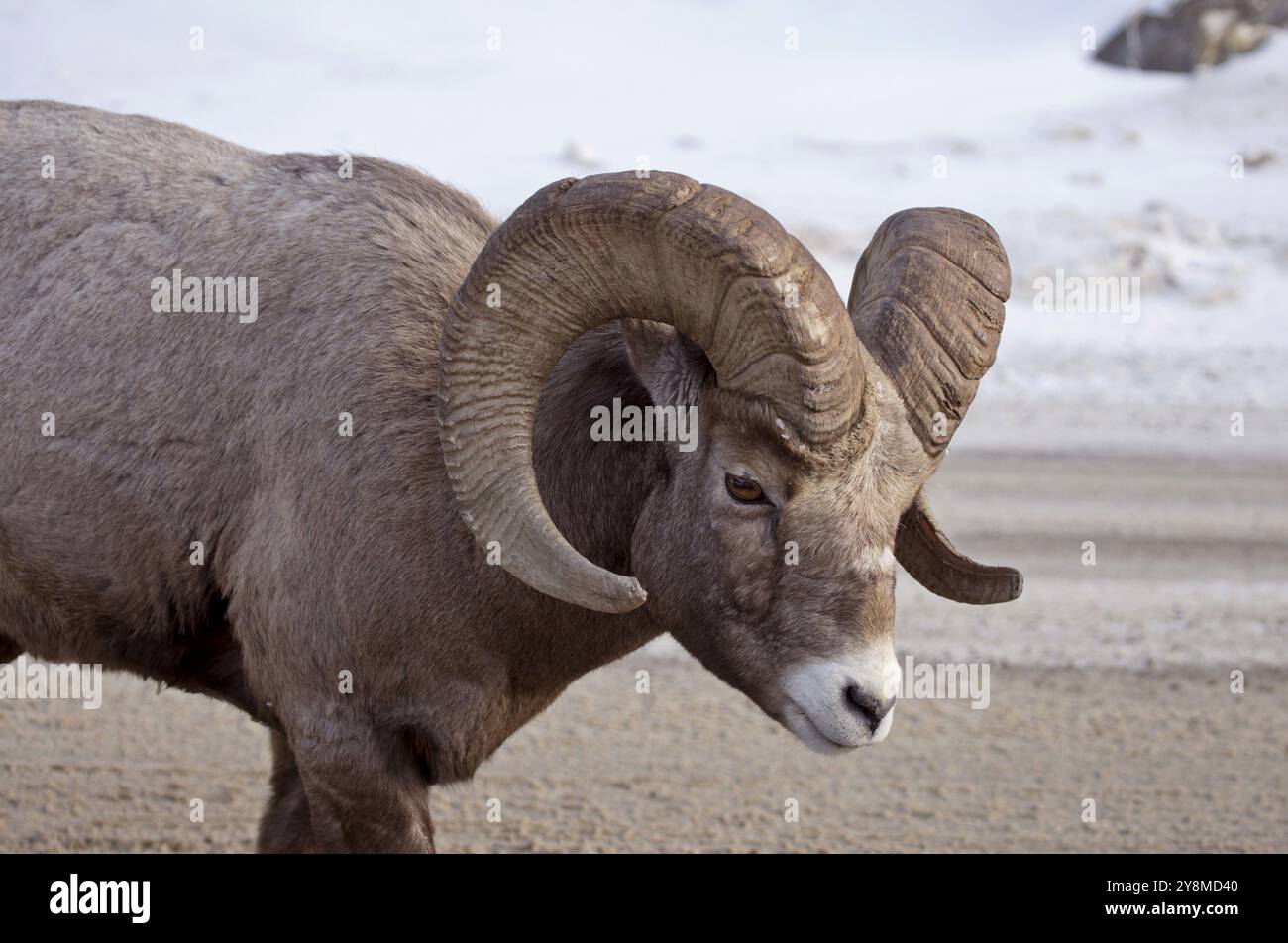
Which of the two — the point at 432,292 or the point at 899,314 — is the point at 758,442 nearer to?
the point at 899,314

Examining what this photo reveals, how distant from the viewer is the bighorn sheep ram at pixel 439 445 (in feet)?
14.5

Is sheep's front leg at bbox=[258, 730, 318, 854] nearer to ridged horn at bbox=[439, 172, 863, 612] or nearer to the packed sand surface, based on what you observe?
the packed sand surface

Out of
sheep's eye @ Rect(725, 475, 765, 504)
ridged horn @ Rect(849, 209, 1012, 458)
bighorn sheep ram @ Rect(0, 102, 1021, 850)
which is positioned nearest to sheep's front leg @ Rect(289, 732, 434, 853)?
bighorn sheep ram @ Rect(0, 102, 1021, 850)

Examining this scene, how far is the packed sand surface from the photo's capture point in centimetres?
732

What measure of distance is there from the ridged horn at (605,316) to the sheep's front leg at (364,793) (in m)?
0.90

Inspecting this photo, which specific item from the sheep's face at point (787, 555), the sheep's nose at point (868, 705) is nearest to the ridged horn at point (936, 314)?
the sheep's face at point (787, 555)

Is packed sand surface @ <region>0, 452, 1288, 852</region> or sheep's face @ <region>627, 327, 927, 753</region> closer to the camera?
sheep's face @ <region>627, 327, 927, 753</region>

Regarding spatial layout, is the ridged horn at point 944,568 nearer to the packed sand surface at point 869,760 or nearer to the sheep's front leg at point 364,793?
the sheep's front leg at point 364,793

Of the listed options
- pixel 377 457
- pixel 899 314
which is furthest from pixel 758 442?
pixel 377 457

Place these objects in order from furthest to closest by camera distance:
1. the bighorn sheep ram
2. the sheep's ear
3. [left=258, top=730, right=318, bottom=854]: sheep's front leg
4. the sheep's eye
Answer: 1. [left=258, top=730, right=318, bottom=854]: sheep's front leg
2. the sheep's ear
3. the sheep's eye
4. the bighorn sheep ram

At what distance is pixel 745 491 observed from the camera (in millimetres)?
4543

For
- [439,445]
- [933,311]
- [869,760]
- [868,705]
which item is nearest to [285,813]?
[439,445]

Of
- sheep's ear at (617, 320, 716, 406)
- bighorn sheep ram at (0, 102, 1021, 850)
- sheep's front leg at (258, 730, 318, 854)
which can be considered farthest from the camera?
sheep's front leg at (258, 730, 318, 854)
